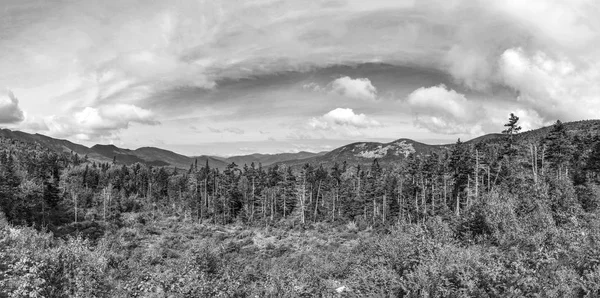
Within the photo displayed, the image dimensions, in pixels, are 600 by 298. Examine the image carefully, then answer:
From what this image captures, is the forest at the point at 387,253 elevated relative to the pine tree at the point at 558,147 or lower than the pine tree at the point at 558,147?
lower

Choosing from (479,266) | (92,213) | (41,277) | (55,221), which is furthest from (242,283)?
(92,213)

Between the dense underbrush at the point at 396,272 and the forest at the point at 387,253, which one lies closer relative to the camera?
the dense underbrush at the point at 396,272

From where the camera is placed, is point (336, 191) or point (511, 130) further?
point (336, 191)

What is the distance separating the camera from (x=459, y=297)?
8.63 m

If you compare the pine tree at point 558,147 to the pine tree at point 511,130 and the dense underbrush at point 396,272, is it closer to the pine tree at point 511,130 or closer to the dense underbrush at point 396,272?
the pine tree at point 511,130

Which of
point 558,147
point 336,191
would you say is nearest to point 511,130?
point 558,147

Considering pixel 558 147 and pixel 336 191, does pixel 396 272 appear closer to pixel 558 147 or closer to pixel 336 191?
pixel 558 147

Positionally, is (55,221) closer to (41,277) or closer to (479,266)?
(41,277)

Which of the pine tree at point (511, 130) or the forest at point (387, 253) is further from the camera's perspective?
the pine tree at point (511, 130)

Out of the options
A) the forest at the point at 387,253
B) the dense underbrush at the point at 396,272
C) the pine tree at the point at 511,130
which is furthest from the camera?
the pine tree at the point at 511,130

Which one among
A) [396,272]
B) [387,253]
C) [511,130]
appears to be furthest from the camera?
[511,130]

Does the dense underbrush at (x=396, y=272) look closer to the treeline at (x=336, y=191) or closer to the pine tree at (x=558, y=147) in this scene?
the treeline at (x=336, y=191)

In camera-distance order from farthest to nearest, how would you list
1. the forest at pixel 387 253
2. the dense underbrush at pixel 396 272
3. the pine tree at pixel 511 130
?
the pine tree at pixel 511 130 < the forest at pixel 387 253 < the dense underbrush at pixel 396 272

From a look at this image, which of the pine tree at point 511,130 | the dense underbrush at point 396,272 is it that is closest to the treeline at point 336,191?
the pine tree at point 511,130
